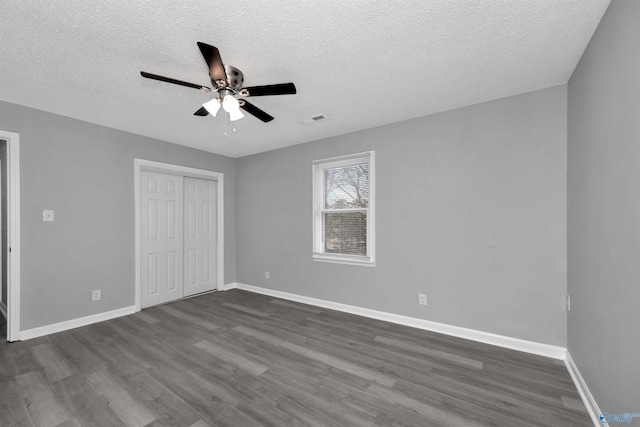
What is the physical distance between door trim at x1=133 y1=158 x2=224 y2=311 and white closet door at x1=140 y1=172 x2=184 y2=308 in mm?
121

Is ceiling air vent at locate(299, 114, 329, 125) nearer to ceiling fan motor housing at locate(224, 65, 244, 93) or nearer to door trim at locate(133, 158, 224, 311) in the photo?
ceiling fan motor housing at locate(224, 65, 244, 93)

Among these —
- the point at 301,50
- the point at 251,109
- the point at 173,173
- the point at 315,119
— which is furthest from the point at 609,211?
the point at 173,173

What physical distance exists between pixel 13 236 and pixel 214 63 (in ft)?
9.79

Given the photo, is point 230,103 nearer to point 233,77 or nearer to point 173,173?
point 233,77

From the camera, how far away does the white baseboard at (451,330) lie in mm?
2463

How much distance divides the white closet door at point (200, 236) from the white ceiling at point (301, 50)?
1.84 m

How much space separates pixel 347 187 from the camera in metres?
3.88

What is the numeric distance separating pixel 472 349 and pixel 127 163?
460cm

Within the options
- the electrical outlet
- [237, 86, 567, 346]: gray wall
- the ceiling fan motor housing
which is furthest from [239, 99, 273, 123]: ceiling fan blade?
the electrical outlet

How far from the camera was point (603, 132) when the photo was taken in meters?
1.63

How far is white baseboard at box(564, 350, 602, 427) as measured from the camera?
65.2 inches

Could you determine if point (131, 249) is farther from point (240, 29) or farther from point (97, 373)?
point (240, 29)

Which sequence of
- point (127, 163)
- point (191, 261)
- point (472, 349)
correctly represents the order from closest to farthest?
point (472, 349) < point (127, 163) < point (191, 261)

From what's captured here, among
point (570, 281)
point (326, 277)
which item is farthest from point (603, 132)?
point (326, 277)
